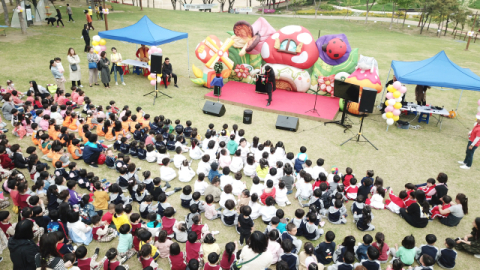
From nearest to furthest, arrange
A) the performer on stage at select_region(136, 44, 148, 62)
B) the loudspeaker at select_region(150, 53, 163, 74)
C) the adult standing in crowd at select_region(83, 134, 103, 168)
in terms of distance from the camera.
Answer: the adult standing in crowd at select_region(83, 134, 103, 168) → the loudspeaker at select_region(150, 53, 163, 74) → the performer on stage at select_region(136, 44, 148, 62)

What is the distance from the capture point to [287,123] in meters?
10.5

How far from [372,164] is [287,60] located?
584cm

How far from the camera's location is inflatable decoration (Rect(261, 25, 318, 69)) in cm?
1250

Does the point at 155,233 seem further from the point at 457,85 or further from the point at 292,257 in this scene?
the point at 457,85

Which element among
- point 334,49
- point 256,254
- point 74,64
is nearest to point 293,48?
point 334,49

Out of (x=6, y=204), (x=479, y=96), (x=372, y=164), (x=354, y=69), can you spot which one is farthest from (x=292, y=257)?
(x=479, y=96)

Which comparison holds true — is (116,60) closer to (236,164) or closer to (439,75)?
(236,164)

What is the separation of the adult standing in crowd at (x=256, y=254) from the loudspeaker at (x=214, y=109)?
6.95m

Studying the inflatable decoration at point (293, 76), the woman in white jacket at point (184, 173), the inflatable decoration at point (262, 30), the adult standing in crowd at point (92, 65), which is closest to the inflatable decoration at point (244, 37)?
the inflatable decoration at point (262, 30)

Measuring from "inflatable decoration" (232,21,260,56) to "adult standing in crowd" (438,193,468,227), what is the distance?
928 centimetres

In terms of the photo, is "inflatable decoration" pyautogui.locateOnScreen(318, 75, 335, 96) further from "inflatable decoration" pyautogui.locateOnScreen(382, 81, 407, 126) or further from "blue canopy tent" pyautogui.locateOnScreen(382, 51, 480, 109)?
"inflatable decoration" pyautogui.locateOnScreen(382, 81, 407, 126)

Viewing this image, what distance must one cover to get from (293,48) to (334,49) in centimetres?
160

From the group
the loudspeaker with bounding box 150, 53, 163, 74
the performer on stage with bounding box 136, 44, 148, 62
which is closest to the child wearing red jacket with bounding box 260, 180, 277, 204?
the loudspeaker with bounding box 150, 53, 163, 74

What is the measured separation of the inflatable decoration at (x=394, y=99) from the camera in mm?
10117
